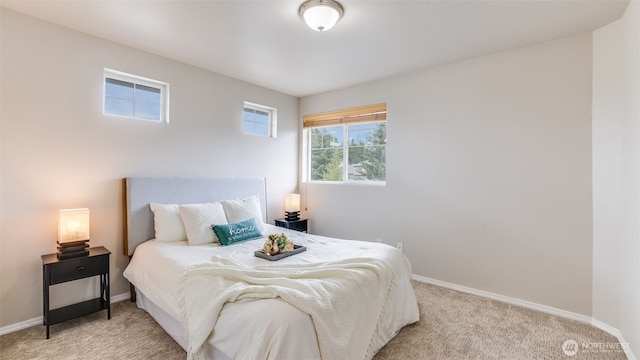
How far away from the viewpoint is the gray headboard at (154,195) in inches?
111

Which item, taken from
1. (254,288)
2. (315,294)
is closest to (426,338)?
(315,294)

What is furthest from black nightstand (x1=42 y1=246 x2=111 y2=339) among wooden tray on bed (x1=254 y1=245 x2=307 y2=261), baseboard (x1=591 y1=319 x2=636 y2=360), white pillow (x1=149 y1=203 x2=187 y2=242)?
baseboard (x1=591 y1=319 x2=636 y2=360)

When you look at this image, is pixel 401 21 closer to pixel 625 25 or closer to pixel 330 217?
pixel 625 25

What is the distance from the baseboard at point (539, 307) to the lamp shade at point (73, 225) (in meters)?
3.52

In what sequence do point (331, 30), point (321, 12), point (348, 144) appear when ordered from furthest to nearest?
point (348, 144) → point (331, 30) → point (321, 12)

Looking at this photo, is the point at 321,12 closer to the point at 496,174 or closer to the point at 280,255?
the point at 280,255

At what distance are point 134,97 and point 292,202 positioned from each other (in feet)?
8.06

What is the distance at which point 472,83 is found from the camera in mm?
3129

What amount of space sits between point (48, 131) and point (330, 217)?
3.36m

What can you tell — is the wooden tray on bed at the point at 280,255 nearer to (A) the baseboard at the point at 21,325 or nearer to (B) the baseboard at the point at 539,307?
(B) the baseboard at the point at 539,307

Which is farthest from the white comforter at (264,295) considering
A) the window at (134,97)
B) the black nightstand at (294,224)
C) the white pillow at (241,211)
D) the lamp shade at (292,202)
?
the lamp shade at (292,202)

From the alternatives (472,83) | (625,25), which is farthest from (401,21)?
(625,25)

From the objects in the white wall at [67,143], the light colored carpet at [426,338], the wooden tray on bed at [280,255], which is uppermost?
the white wall at [67,143]

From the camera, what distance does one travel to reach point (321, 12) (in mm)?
2109
